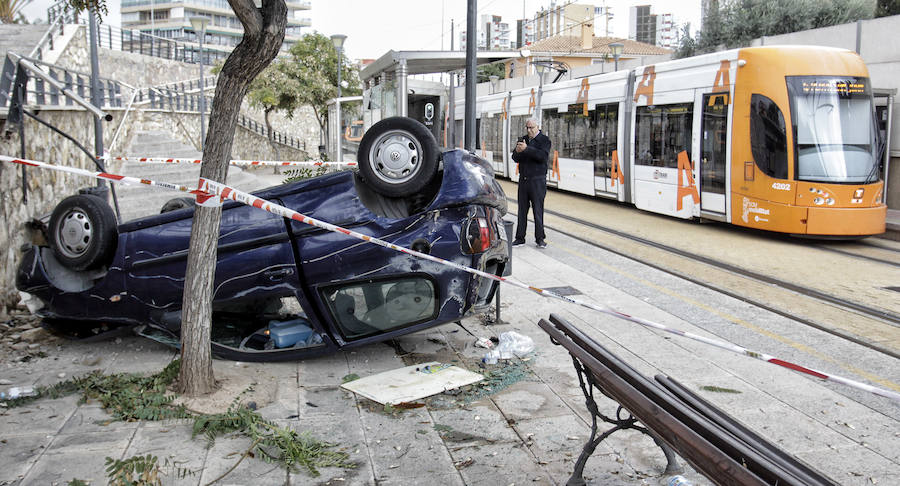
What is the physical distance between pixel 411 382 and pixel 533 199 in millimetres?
6053

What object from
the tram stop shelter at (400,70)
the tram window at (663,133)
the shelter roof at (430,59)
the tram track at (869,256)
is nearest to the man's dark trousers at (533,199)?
the tram stop shelter at (400,70)

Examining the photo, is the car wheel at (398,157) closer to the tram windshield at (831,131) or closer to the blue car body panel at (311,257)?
the blue car body panel at (311,257)

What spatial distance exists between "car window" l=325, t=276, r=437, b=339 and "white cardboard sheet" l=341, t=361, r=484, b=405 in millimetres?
358

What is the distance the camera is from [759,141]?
1218 centimetres

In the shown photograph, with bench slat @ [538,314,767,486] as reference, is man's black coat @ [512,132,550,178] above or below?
above

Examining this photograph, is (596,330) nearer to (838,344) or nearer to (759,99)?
(838,344)

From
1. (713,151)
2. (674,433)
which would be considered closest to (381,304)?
(674,433)

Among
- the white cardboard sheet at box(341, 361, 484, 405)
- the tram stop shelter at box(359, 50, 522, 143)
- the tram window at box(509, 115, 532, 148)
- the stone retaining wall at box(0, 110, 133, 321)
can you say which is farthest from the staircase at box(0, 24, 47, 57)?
the tram window at box(509, 115, 532, 148)

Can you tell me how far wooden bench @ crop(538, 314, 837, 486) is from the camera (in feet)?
8.53

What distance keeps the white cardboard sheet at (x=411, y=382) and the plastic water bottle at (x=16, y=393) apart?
6.73 feet

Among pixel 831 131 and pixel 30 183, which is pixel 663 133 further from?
pixel 30 183

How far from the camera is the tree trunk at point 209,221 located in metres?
4.75

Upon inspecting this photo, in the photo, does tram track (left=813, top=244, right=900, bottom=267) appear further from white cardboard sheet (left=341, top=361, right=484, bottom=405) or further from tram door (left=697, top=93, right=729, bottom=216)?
white cardboard sheet (left=341, top=361, right=484, bottom=405)

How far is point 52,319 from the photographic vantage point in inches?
238
